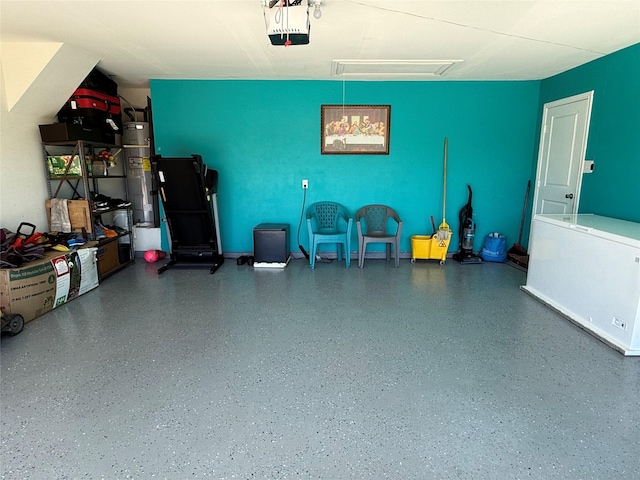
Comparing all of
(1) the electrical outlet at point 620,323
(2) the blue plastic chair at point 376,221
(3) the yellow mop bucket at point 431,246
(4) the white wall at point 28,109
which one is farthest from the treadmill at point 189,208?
(1) the electrical outlet at point 620,323

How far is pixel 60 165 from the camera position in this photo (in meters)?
4.12

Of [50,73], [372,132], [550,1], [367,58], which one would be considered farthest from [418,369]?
[50,73]

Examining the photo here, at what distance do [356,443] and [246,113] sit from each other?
436 centimetres

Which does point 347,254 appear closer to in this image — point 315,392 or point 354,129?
point 354,129

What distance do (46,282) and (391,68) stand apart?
13.9 feet

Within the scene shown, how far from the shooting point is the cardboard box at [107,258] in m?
4.25

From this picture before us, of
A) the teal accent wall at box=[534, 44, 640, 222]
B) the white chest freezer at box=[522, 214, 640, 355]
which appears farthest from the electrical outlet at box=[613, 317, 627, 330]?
the teal accent wall at box=[534, 44, 640, 222]

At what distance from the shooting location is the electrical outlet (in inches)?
104

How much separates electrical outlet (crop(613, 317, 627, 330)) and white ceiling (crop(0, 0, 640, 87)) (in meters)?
2.24

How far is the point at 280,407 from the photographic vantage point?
2.09 m

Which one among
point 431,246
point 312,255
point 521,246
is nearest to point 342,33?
point 312,255

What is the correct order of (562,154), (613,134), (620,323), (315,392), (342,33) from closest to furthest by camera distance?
(315,392) → (620,323) → (342,33) → (613,134) → (562,154)

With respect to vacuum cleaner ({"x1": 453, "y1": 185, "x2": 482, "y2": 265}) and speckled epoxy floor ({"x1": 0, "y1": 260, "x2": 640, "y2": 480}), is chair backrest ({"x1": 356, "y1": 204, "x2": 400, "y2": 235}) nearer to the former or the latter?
vacuum cleaner ({"x1": 453, "y1": 185, "x2": 482, "y2": 265})

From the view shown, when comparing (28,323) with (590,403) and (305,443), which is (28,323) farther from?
(590,403)
